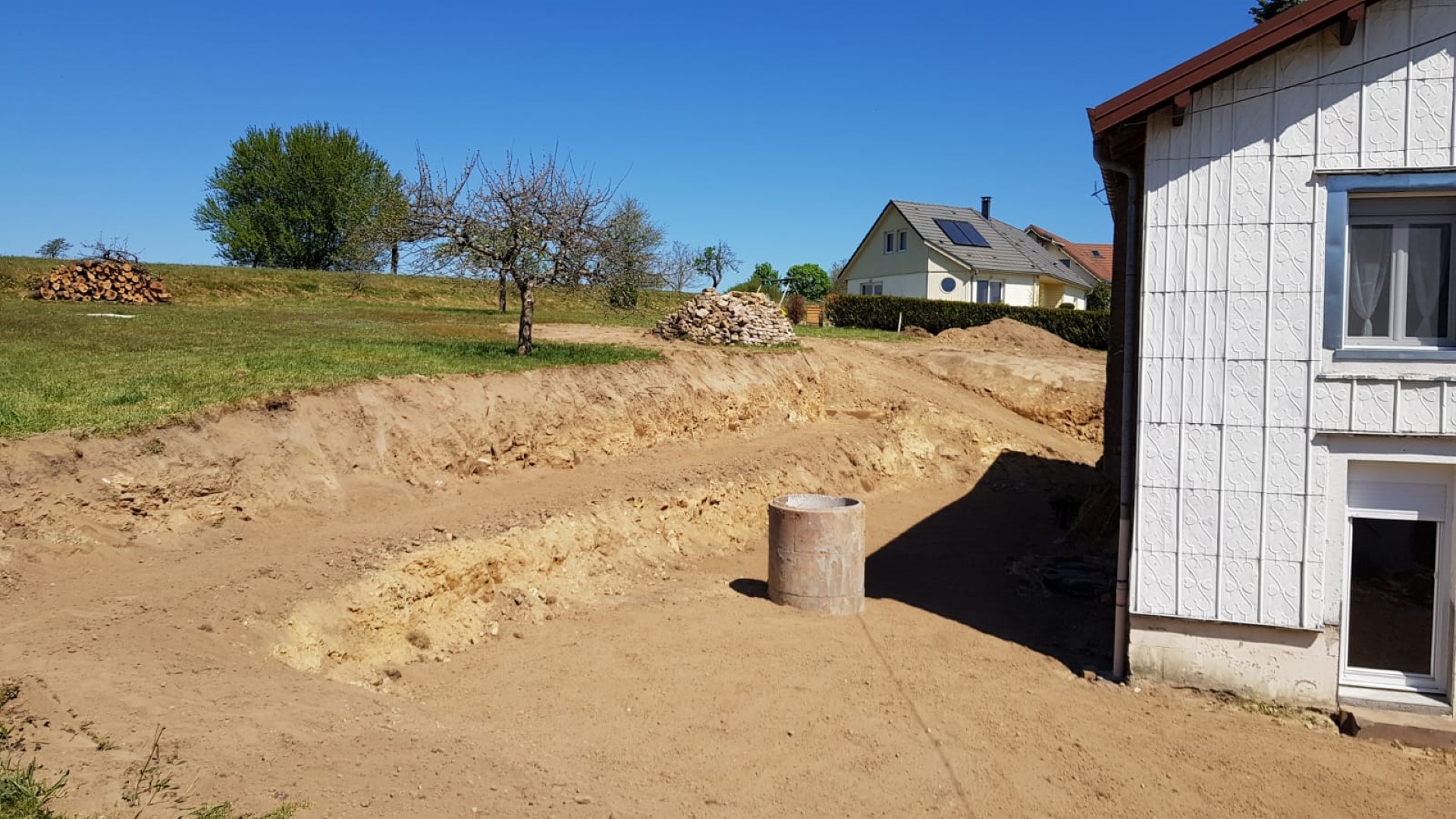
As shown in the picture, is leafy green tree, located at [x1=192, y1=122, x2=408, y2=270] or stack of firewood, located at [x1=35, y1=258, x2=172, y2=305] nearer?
stack of firewood, located at [x1=35, y1=258, x2=172, y2=305]

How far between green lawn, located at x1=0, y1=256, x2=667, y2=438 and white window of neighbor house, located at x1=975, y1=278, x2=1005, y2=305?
699 inches

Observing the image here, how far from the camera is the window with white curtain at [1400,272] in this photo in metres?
8.41

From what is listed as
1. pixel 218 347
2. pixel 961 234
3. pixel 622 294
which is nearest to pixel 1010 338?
pixel 622 294

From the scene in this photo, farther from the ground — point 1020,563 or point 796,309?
point 796,309

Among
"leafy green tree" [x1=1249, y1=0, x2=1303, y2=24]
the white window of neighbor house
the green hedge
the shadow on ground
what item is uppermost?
"leafy green tree" [x1=1249, y1=0, x2=1303, y2=24]

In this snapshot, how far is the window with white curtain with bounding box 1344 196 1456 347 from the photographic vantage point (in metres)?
8.41


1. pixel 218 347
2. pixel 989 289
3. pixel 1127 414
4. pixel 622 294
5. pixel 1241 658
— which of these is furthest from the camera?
pixel 989 289

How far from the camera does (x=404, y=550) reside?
10.3 m

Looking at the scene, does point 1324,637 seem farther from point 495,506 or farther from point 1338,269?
point 495,506

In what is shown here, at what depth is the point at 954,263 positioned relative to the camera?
4175 centimetres

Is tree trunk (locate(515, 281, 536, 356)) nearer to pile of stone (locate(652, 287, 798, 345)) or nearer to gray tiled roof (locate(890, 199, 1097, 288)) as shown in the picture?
pile of stone (locate(652, 287, 798, 345))

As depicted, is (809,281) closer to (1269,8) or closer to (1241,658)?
(1269,8)

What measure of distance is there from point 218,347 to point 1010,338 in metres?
22.1

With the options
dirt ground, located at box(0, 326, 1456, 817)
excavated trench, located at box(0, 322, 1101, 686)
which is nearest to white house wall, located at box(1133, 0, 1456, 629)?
dirt ground, located at box(0, 326, 1456, 817)
